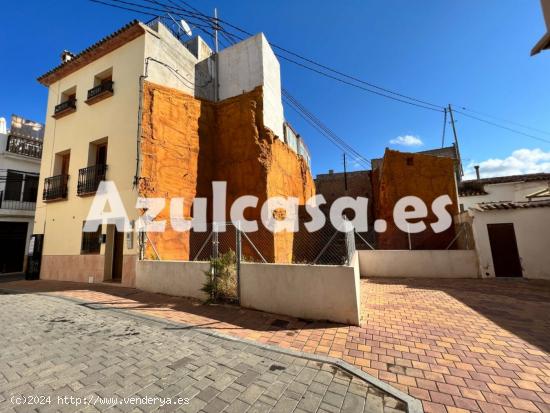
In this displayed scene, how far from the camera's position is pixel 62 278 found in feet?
32.4

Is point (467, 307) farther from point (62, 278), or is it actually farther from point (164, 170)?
point (62, 278)

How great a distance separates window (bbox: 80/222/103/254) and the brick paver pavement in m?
2.97

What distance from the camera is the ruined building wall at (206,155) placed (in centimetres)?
915

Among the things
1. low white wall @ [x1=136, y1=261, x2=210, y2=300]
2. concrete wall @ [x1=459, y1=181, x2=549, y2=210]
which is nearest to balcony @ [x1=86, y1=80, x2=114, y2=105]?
low white wall @ [x1=136, y1=261, x2=210, y2=300]

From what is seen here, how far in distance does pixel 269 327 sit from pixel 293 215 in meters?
8.78

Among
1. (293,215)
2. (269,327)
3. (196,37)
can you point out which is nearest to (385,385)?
(269,327)

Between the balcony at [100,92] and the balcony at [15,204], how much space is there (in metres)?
10.3

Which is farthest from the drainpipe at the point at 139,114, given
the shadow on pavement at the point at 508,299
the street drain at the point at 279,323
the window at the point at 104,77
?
the shadow on pavement at the point at 508,299

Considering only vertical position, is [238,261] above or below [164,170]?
below

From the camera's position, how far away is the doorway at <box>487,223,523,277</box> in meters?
8.91

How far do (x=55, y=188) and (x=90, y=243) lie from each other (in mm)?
3304

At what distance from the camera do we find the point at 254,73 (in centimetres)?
1181

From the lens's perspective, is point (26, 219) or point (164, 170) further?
point (26, 219)

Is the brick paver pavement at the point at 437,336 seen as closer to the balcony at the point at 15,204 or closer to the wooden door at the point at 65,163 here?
the wooden door at the point at 65,163
